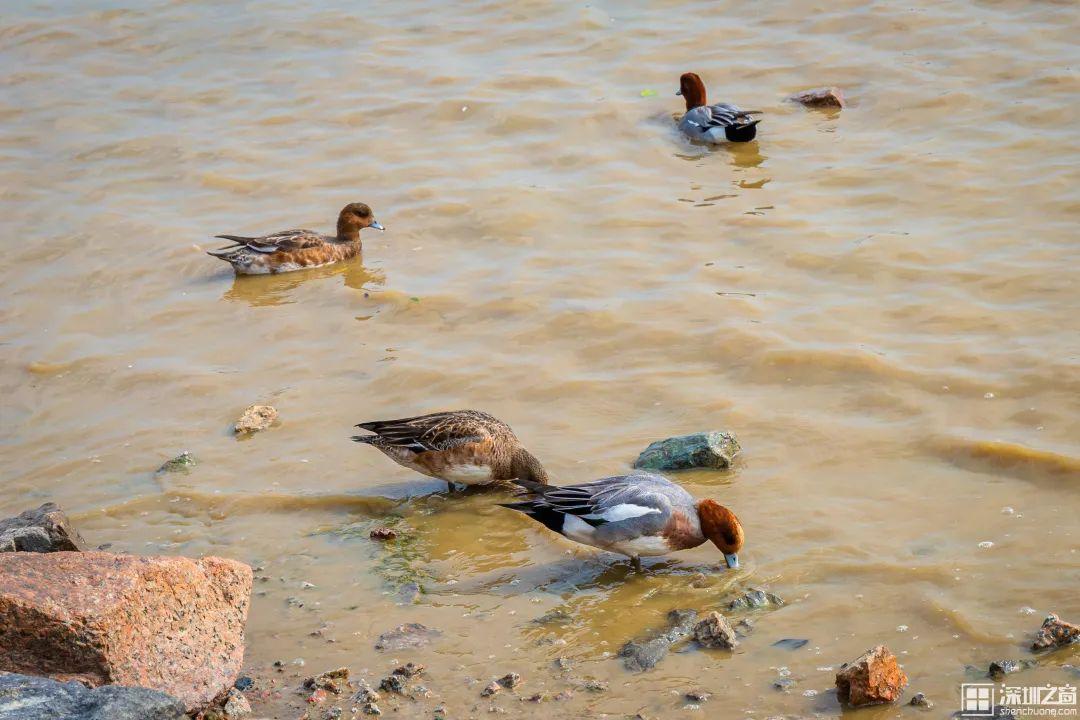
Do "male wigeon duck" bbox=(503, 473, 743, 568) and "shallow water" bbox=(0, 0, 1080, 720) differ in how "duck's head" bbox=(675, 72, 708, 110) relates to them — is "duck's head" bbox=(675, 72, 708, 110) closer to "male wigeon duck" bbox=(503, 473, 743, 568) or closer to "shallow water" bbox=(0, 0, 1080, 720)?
"shallow water" bbox=(0, 0, 1080, 720)

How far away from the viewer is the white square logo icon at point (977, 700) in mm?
4848

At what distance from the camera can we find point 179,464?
7.50 metres

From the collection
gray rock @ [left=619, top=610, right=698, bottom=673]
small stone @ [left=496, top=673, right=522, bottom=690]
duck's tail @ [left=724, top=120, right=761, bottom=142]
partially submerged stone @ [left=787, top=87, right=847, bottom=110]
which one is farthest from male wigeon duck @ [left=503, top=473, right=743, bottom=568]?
partially submerged stone @ [left=787, top=87, right=847, bottom=110]

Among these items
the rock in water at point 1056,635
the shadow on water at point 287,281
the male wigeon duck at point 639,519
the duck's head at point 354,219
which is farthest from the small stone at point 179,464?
the rock in water at point 1056,635

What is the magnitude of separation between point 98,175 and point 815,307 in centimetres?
752

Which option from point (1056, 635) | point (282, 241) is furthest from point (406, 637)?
point (282, 241)

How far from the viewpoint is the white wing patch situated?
19.9ft

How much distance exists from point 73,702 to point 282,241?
6.90m

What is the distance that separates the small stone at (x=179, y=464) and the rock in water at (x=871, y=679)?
420 cm

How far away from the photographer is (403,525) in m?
6.85

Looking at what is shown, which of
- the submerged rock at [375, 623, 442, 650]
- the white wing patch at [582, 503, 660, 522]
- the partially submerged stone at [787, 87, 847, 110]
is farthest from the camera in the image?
the partially submerged stone at [787, 87, 847, 110]

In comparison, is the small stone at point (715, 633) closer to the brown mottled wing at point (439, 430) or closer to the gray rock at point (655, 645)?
the gray rock at point (655, 645)

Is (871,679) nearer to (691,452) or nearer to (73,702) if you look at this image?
(691,452)

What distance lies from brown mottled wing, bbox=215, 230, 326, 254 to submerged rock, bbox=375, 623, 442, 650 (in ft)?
17.8
